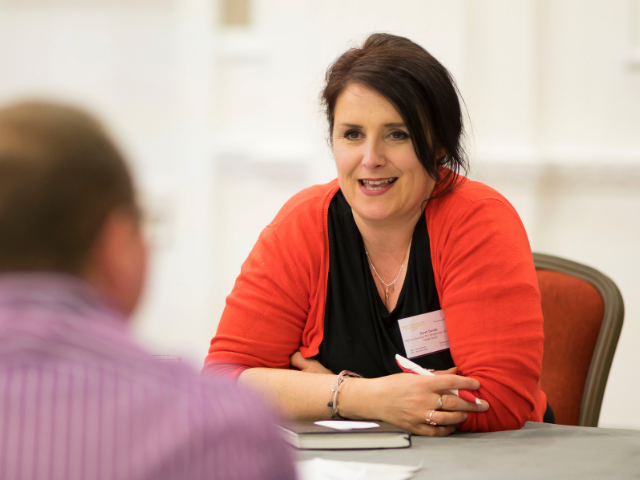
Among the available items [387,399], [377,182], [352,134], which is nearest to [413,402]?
[387,399]

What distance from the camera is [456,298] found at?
1.52 m

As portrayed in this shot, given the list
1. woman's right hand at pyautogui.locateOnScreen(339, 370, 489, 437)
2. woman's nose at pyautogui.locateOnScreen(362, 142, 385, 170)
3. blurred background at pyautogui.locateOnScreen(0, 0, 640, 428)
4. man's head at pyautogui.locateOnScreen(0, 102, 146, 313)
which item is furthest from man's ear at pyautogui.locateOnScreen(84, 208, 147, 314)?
blurred background at pyautogui.locateOnScreen(0, 0, 640, 428)

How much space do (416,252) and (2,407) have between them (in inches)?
50.5

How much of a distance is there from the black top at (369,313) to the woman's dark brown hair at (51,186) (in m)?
1.17

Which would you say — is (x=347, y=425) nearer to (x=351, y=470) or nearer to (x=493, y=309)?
(x=351, y=470)

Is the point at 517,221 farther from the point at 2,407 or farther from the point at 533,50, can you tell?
the point at 533,50

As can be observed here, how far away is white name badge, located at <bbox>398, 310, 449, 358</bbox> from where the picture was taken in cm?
158

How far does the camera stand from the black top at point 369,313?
1.62m

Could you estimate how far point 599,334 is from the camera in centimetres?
185

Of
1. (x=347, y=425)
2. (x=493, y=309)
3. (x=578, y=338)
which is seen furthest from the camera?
(x=578, y=338)

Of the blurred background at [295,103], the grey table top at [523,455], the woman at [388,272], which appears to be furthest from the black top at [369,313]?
the blurred background at [295,103]

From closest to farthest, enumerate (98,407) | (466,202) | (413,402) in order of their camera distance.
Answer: (98,407), (413,402), (466,202)

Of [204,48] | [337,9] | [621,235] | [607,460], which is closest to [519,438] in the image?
[607,460]

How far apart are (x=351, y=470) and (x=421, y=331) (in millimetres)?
602
